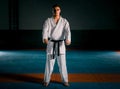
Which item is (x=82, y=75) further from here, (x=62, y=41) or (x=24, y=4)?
(x=24, y=4)

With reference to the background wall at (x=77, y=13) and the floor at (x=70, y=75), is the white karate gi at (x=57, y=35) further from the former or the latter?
the background wall at (x=77, y=13)

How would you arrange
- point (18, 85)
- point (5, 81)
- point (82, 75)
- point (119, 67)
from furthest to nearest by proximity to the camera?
1. point (119, 67)
2. point (82, 75)
3. point (5, 81)
4. point (18, 85)

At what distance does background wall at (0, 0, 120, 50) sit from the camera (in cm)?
1330

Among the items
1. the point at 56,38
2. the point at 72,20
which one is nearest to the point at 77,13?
the point at 72,20

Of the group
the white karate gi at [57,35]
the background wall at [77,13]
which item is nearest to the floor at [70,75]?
the white karate gi at [57,35]

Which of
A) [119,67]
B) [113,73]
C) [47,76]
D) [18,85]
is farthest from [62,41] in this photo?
[119,67]

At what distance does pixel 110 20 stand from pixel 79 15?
151 cm

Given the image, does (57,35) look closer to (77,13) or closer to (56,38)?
(56,38)

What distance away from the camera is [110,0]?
13312 mm

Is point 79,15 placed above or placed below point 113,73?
above

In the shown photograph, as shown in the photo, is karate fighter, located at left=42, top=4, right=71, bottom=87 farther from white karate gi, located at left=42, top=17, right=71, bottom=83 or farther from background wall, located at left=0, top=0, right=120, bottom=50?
background wall, located at left=0, top=0, right=120, bottom=50

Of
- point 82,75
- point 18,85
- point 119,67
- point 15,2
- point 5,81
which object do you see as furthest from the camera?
point 15,2

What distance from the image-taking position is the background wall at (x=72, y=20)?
13297 mm

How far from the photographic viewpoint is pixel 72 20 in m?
13.5
